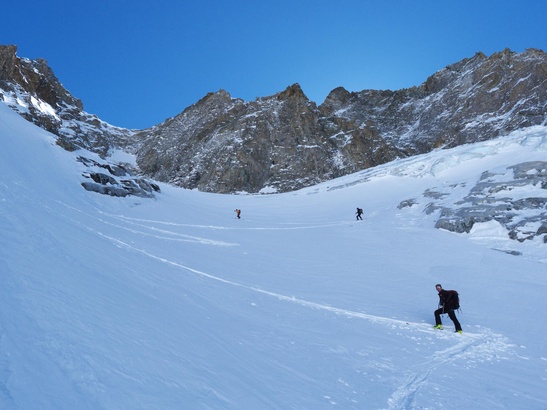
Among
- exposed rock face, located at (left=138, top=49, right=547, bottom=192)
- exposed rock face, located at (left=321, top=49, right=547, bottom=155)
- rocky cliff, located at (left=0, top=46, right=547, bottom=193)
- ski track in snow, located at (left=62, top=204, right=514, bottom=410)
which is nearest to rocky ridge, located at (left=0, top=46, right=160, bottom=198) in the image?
rocky cliff, located at (left=0, top=46, right=547, bottom=193)

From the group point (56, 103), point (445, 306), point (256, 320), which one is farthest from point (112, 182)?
point (56, 103)

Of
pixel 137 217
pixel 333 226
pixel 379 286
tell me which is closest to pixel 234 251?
pixel 379 286

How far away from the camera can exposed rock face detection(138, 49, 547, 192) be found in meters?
93.6

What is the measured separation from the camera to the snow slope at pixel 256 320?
439 centimetres

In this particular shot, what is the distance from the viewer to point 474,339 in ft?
31.1

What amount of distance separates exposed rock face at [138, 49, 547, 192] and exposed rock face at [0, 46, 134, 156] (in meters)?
16.7

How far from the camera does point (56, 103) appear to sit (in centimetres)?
12325

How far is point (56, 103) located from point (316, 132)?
90533 mm

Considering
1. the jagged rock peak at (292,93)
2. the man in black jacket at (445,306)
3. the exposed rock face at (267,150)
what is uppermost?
the jagged rock peak at (292,93)

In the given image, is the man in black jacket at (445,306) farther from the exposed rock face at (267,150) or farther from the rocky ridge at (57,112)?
the exposed rock face at (267,150)

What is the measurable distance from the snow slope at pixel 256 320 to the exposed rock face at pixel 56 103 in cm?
8999

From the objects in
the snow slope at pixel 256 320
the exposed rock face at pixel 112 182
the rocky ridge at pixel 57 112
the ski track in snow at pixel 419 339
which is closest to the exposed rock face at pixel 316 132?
the rocky ridge at pixel 57 112

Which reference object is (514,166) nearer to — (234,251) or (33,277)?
(234,251)

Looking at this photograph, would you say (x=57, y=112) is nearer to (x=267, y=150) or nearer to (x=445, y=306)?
(x=267, y=150)
